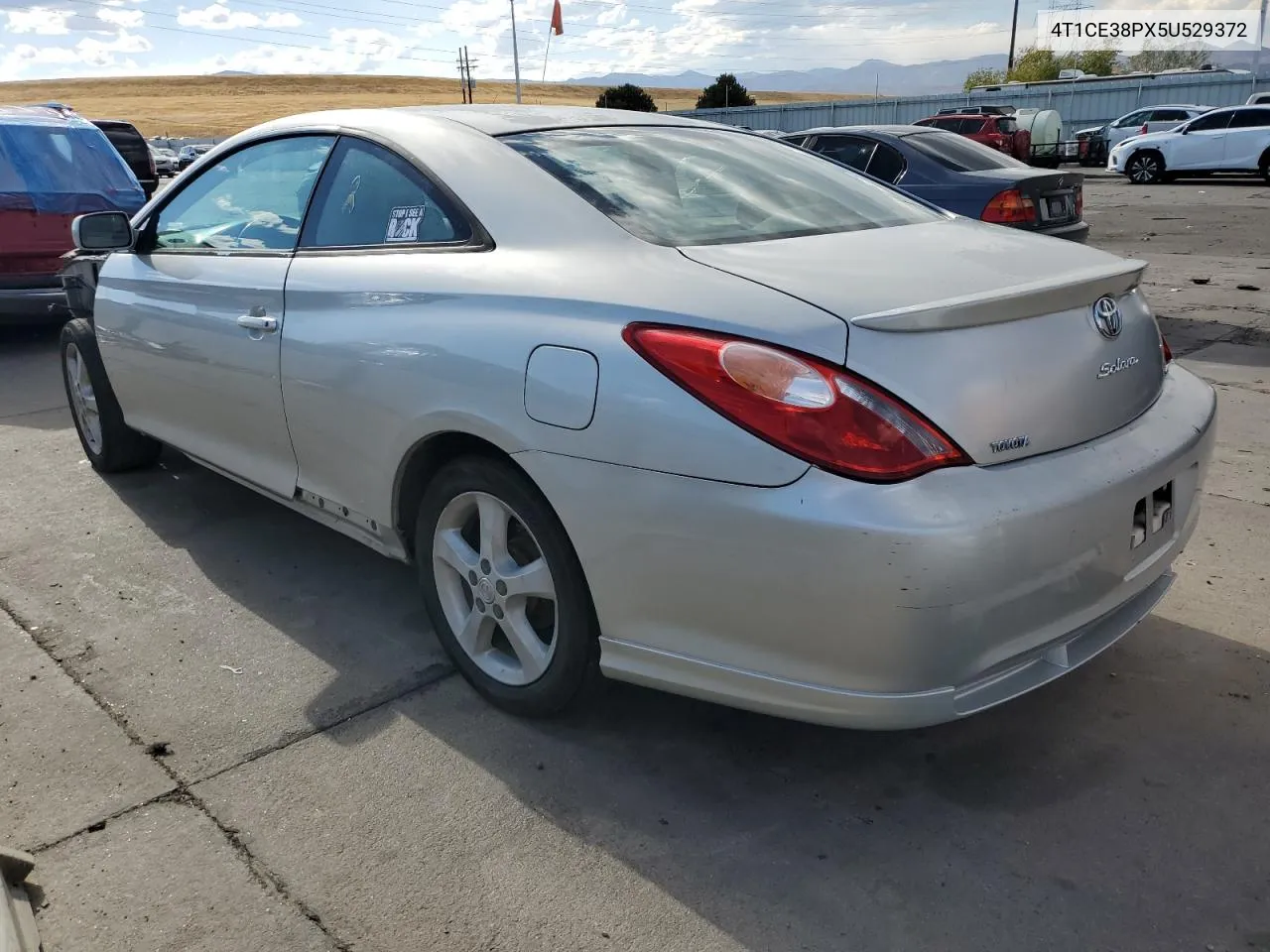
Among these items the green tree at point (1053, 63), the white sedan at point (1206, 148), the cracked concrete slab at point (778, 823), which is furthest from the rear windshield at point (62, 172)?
the green tree at point (1053, 63)

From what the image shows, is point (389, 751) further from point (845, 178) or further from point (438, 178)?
point (845, 178)

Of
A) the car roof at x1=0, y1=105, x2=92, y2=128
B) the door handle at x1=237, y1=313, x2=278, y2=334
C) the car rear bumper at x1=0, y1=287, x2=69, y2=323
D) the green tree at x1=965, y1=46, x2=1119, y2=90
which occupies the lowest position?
the car rear bumper at x1=0, y1=287, x2=69, y2=323

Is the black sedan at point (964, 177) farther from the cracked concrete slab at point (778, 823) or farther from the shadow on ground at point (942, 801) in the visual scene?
the cracked concrete slab at point (778, 823)

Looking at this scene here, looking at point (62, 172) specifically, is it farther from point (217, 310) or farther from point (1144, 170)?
point (1144, 170)

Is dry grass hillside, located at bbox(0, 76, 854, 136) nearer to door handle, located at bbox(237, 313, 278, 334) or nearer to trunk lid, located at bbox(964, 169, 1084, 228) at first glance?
trunk lid, located at bbox(964, 169, 1084, 228)

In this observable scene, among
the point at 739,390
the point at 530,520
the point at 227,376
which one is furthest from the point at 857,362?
the point at 227,376

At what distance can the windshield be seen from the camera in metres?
2.69

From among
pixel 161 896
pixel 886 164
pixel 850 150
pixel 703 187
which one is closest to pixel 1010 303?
pixel 703 187

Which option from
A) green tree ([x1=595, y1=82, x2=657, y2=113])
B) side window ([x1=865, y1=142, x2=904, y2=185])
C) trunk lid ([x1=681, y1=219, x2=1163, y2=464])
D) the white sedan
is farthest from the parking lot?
green tree ([x1=595, y1=82, x2=657, y2=113])

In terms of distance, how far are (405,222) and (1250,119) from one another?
23622mm

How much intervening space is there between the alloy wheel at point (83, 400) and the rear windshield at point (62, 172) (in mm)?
3671

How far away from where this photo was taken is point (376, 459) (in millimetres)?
2951

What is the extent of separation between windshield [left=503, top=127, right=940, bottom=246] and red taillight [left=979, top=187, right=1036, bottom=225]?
4.36m

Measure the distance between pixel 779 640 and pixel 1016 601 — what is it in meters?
0.47
